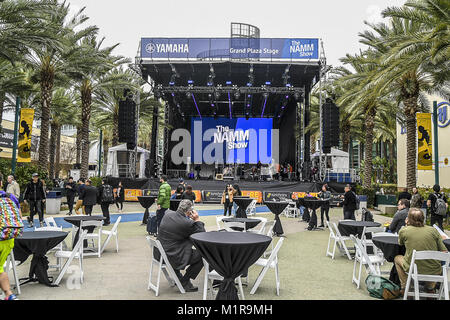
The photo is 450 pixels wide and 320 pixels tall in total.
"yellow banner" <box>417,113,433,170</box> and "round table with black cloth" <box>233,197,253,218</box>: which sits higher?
"yellow banner" <box>417,113,433,170</box>

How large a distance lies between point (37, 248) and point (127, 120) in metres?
14.1

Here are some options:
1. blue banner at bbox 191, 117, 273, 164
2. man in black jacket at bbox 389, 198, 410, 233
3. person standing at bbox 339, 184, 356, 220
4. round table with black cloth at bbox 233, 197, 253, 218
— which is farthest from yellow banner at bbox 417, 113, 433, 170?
blue banner at bbox 191, 117, 273, 164

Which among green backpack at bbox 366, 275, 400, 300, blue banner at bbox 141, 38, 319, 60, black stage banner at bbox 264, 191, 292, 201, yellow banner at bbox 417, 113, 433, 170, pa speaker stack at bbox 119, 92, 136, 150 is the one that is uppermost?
blue banner at bbox 141, 38, 319, 60

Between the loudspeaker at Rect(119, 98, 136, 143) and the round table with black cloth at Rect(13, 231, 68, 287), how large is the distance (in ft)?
44.6

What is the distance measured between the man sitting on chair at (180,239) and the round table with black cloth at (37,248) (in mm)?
1601

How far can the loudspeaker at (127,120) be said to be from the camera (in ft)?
59.5

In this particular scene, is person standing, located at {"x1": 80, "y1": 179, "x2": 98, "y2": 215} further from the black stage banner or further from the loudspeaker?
the black stage banner

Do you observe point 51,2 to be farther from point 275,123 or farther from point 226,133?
point 275,123

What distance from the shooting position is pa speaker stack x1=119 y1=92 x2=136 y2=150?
59.5 ft

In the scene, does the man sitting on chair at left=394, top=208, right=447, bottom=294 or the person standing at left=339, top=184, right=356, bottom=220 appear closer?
the man sitting on chair at left=394, top=208, right=447, bottom=294

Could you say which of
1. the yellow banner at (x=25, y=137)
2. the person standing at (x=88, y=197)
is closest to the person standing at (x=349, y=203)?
the person standing at (x=88, y=197)

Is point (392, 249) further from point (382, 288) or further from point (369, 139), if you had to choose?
point (369, 139)

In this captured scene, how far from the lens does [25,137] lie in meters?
15.0

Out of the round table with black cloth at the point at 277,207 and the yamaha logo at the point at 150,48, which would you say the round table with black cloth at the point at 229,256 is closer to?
the round table with black cloth at the point at 277,207
